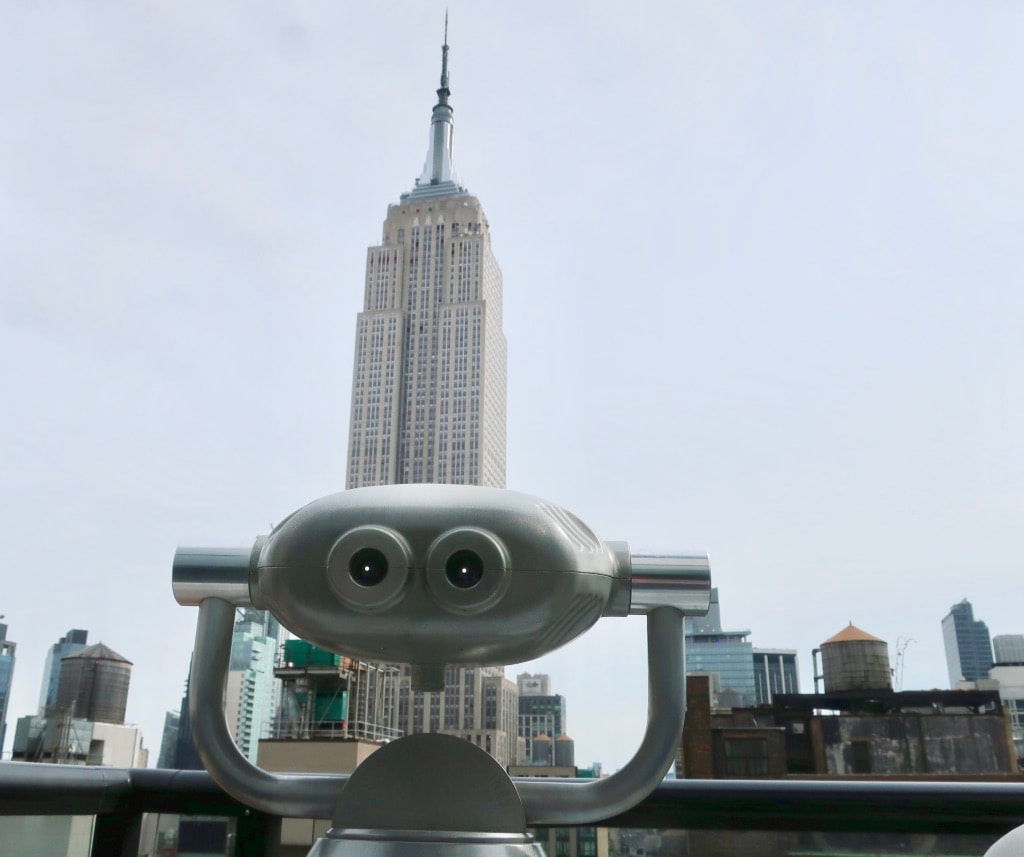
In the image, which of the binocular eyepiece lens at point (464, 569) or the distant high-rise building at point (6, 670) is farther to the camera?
the distant high-rise building at point (6, 670)

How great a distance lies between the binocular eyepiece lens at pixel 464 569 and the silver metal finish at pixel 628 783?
13 centimetres

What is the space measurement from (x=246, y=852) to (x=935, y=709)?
15.0 metres

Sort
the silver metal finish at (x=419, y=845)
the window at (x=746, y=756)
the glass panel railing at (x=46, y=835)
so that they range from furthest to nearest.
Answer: the window at (x=746, y=756) → the glass panel railing at (x=46, y=835) → the silver metal finish at (x=419, y=845)

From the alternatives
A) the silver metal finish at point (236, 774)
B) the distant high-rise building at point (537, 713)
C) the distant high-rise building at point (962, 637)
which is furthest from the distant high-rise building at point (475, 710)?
the distant high-rise building at point (962, 637)

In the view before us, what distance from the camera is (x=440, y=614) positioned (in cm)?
43

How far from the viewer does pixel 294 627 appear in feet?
1.52

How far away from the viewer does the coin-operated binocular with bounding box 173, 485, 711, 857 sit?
43cm

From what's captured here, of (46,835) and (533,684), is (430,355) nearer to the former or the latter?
(533,684)

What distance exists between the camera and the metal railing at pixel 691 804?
25.4 inches

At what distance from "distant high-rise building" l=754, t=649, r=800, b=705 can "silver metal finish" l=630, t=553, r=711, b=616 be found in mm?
45531

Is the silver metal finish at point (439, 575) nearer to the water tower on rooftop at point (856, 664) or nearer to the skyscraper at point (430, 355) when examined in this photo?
the water tower on rooftop at point (856, 664)

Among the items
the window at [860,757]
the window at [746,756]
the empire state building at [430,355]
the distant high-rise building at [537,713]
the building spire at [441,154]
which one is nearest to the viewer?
the window at [746,756]

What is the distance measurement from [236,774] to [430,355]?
35.6 m

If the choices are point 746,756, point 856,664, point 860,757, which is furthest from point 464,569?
point 856,664
